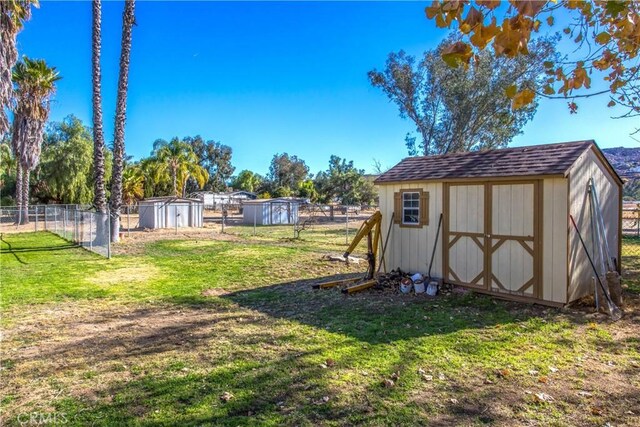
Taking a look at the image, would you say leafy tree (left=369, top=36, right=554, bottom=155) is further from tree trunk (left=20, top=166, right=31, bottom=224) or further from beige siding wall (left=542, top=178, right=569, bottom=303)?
tree trunk (left=20, top=166, right=31, bottom=224)

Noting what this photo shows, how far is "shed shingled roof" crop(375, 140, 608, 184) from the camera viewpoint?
20.9 ft

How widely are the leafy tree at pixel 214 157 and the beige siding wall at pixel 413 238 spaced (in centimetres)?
6031

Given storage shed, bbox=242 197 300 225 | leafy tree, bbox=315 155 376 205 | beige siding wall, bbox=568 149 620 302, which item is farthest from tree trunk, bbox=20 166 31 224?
leafy tree, bbox=315 155 376 205

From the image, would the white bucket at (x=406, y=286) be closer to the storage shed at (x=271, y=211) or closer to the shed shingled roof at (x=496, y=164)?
the shed shingled roof at (x=496, y=164)

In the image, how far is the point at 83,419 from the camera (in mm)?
2965

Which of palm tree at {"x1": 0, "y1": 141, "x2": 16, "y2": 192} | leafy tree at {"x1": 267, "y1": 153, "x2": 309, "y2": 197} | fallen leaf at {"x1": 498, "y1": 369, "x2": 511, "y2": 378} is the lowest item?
fallen leaf at {"x1": 498, "y1": 369, "x2": 511, "y2": 378}

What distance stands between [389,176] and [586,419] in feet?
20.5

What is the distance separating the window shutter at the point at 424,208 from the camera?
25.9 feet

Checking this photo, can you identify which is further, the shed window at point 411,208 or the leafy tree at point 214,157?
the leafy tree at point 214,157

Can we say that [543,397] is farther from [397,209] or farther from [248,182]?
[248,182]

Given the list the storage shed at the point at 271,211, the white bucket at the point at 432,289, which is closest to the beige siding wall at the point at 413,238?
the white bucket at the point at 432,289

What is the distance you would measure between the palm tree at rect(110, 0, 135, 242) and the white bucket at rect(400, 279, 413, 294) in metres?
12.0

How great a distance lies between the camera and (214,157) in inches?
2648

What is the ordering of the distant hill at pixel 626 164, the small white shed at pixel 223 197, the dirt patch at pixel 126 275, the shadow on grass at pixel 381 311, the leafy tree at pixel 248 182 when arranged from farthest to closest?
the leafy tree at pixel 248 182
the small white shed at pixel 223 197
the dirt patch at pixel 126 275
the distant hill at pixel 626 164
the shadow on grass at pixel 381 311
